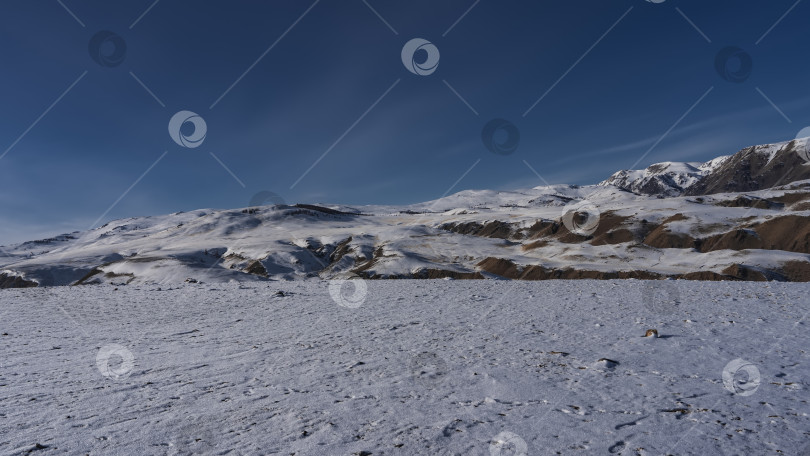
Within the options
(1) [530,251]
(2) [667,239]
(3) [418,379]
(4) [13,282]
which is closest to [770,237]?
(2) [667,239]

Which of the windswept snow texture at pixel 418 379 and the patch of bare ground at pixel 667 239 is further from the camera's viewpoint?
the patch of bare ground at pixel 667 239

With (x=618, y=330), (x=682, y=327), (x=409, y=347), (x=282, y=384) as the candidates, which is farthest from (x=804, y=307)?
(x=282, y=384)

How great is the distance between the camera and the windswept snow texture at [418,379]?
688 cm

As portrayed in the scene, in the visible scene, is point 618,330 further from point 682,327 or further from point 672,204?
point 672,204

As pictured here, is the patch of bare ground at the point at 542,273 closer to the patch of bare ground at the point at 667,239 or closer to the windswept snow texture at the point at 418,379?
the patch of bare ground at the point at 667,239

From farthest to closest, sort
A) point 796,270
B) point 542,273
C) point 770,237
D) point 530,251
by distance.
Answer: point 530,251
point 770,237
point 542,273
point 796,270

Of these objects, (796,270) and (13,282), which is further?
(13,282)

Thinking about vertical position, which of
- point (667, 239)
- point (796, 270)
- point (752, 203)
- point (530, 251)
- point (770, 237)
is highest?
point (752, 203)

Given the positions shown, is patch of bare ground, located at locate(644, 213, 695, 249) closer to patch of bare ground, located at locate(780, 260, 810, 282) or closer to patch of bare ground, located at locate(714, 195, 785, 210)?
patch of bare ground, located at locate(780, 260, 810, 282)

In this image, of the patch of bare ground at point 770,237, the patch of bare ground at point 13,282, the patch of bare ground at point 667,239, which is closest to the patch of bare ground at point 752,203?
the patch of bare ground at point 667,239

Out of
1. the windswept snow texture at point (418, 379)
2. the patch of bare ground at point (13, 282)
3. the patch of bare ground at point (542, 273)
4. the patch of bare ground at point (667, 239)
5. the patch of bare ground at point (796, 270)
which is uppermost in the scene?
the patch of bare ground at point (13, 282)

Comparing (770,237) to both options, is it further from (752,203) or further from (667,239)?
(752,203)

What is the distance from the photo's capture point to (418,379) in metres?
10.1

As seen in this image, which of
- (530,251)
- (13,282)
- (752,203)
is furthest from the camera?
(752,203)
